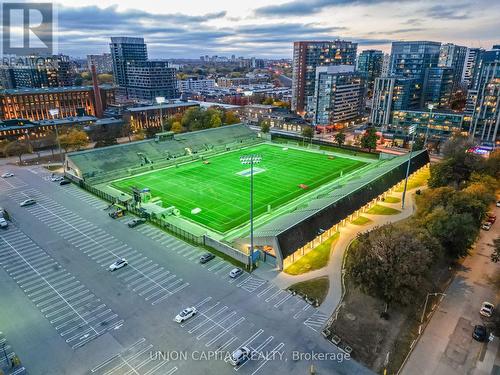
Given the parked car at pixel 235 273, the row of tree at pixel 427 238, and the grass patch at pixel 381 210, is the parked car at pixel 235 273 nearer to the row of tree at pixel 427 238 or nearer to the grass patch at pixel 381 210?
the row of tree at pixel 427 238

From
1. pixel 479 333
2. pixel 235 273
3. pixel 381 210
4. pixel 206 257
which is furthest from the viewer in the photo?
pixel 381 210

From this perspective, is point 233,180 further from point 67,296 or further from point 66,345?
point 66,345

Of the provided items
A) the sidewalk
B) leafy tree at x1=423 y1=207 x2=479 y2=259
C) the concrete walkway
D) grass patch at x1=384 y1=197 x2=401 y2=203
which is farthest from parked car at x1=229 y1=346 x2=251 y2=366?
grass patch at x1=384 y1=197 x2=401 y2=203

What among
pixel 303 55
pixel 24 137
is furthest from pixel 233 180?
pixel 303 55

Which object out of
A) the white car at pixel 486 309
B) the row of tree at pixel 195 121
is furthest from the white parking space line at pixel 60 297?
the row of tree at pixel 195 121

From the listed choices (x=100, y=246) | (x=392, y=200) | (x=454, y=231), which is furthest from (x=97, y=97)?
(x=454, y=231)

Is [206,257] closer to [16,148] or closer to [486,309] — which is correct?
[486,309]
